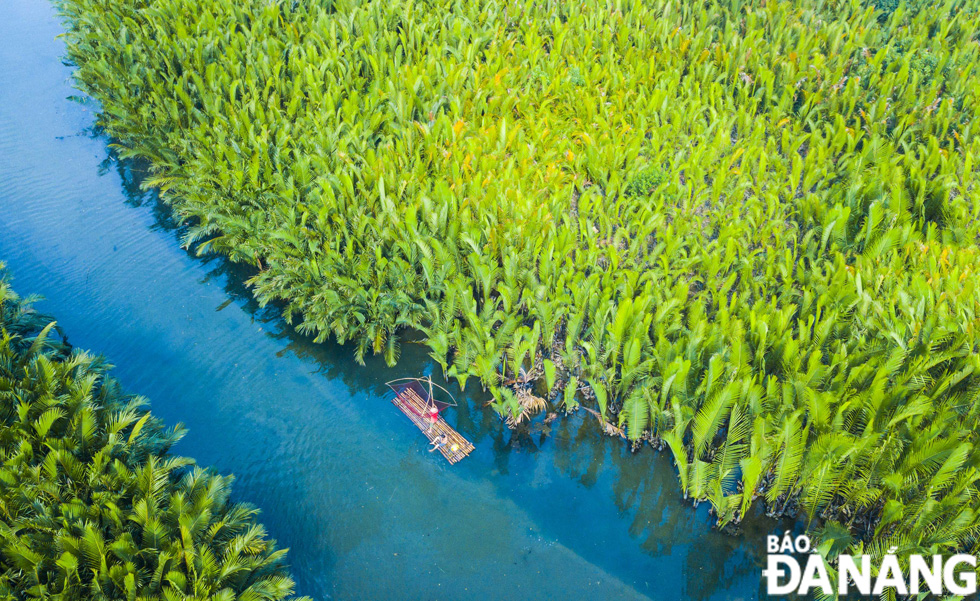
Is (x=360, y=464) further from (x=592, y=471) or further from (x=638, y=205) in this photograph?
(x=638, y=205)

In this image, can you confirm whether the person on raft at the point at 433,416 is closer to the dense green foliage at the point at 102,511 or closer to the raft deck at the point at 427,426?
the raft deck at the point at 427,426

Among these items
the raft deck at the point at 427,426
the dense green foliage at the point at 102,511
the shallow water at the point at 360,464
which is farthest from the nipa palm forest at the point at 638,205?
the dense green foliage at the point at 102,511

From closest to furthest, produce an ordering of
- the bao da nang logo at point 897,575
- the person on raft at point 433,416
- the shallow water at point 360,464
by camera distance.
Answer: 1. the bao da nang logo at point 897,575
2. the shallow water at point 360,464
3. the person on raft at point 433,416

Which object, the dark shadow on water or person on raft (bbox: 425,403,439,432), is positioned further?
person on raft (bbox: 425,403,439,432)

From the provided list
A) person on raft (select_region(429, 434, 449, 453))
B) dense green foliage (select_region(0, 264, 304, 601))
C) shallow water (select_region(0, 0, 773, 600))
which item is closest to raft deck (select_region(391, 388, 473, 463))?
person on raft (select_region(429, 434, 449, 453))

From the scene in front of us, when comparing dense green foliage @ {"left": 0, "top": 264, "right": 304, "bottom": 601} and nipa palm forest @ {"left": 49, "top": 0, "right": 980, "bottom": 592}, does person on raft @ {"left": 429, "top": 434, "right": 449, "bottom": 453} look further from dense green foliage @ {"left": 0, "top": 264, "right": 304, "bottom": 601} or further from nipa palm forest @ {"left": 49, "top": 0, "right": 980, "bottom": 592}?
dense green foliage @ {"left": 0, "top": 264, "right": 304, "bottom": 601}

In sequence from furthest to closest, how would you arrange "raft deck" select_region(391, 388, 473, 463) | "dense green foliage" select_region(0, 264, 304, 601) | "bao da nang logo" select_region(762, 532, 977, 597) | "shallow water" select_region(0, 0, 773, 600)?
1. "raft deck" select_region(391, 388, 473, 463)
2. "shallow water" select_region(0, 0, 773, 600)
3. "bao da nang logo" select_region(762, 532, 977, 597)
4. "dense green foliage" select_region(0, 264, 304, 601)
